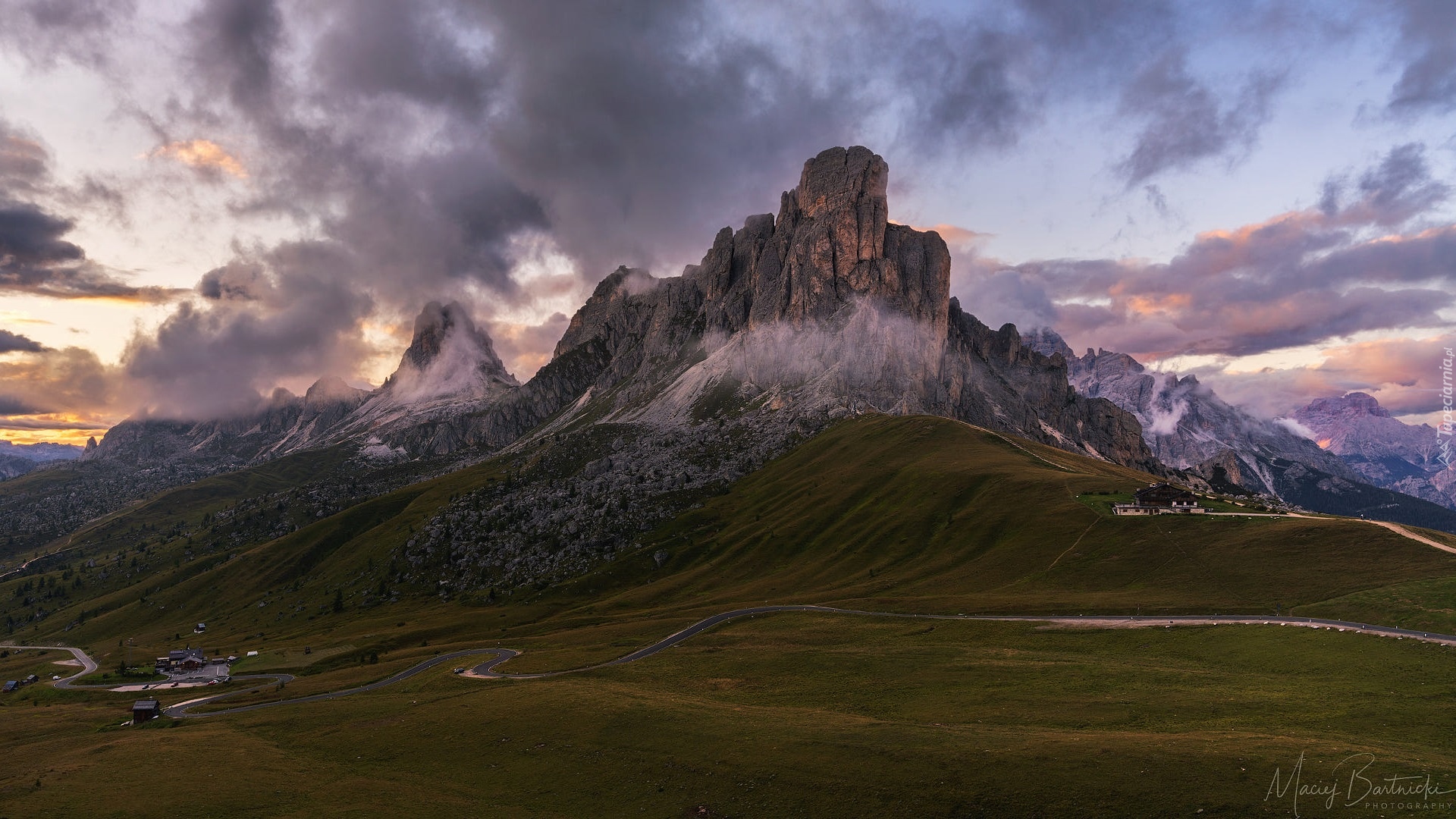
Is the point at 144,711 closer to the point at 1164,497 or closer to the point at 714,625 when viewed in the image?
the point at 714,625

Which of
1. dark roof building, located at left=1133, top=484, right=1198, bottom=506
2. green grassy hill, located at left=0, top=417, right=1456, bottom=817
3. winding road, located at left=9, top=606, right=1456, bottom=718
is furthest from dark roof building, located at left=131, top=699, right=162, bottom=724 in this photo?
dark roof building, located at left=1133, top=484, right=1198, bottom=506

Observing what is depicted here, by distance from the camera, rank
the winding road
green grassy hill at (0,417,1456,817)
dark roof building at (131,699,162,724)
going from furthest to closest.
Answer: dark roof building at (131,699,162,724) < the winding road < green grassy hill at (0,417,1456,817)

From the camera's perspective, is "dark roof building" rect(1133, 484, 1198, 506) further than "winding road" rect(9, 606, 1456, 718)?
Yes

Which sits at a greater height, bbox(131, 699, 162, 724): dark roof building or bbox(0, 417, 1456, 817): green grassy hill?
bbox(0, 417, 1456, 817): green grassy hill

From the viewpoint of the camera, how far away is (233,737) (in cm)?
8212

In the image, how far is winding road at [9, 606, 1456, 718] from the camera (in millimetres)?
80750

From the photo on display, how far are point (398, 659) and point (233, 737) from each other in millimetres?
61094

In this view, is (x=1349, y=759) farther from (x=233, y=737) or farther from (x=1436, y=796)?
(x=233, y=737)

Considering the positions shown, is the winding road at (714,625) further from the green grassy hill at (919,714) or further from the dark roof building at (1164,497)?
the dark roof building at (1164,497)

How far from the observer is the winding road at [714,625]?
265ft

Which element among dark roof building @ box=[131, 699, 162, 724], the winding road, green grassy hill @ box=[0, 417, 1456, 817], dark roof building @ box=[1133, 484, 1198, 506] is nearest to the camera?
green grassy hill @ box=[0, 417, 1456, 817]

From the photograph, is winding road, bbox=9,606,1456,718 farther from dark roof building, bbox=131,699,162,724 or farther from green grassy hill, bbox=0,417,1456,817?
green grassy hill, bbox=0,417,1456,817

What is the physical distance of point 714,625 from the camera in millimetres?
131750

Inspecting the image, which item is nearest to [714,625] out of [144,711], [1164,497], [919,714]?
[919,714]
